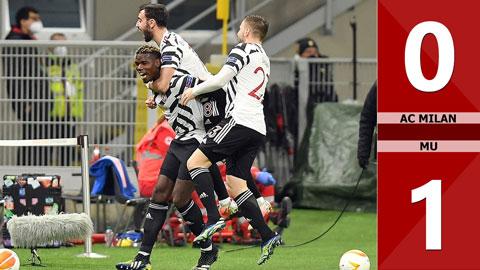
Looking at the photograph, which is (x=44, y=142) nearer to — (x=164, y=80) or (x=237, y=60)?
(x=164, y=80)

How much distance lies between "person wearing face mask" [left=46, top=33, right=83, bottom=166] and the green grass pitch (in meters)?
1.92

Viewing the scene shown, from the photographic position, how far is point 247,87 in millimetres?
8422

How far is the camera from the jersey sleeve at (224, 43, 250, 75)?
27.1ft

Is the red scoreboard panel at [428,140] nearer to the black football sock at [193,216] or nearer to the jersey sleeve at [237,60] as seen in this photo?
the jersey sleeve at [237,60]

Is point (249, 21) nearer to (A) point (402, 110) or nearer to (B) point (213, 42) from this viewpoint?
(A) point (402, 110)

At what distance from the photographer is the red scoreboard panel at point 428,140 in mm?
5383

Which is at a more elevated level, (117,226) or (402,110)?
(402,110)

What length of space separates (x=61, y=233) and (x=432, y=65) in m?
4.39

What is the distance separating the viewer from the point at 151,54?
855 cm

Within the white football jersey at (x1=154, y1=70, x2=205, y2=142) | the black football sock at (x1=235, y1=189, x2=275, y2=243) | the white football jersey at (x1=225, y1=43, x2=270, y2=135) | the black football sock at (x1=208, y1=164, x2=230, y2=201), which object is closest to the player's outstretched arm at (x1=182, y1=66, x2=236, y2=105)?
the white football jersey at (x1=225, y1=43, x2=270, y2=135)

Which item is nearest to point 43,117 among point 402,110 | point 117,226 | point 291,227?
point 117,226

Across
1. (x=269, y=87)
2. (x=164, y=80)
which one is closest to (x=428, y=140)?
(x=164, y=80)

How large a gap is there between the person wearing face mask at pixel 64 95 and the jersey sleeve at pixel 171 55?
4937 mm

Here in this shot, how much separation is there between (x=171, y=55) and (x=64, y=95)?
508cm
